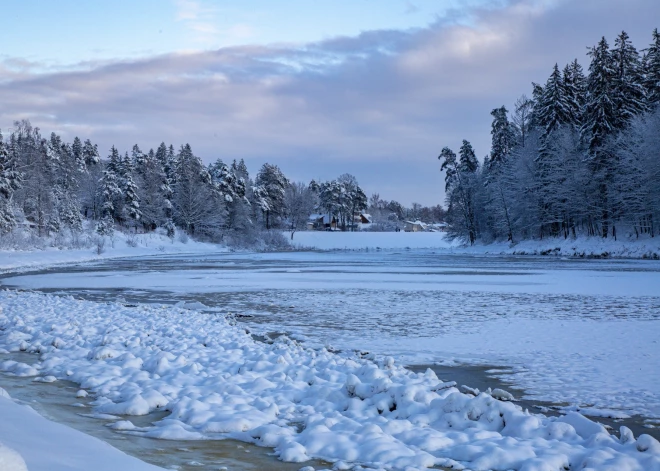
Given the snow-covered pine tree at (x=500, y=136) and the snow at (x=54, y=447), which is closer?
the snow at (x=54, y=447)

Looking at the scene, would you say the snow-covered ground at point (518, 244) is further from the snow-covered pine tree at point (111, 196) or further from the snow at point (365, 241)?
the snow-covered pine tree at point (111, 196)

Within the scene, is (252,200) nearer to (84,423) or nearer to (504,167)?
(504,167)

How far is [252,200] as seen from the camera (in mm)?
100375

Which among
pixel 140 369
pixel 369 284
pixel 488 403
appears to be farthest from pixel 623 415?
pixel 369 284

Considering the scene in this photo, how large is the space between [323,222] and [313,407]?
124 metres

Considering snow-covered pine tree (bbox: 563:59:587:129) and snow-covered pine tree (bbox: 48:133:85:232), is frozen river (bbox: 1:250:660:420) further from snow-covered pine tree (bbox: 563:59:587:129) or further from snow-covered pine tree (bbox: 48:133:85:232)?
snow-covered pine tree (bbox: 48:133:85:232)

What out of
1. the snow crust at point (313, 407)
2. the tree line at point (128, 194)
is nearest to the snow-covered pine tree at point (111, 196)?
the tree line at point (128, 194)

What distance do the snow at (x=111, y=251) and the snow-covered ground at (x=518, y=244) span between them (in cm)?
2088

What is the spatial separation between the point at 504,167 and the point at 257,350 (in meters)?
54.7

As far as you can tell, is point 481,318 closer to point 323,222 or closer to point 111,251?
point 111,251

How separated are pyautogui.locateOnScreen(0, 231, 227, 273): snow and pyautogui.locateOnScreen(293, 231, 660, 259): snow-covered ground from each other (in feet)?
68.5

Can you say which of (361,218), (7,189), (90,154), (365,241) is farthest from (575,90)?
(90,154)

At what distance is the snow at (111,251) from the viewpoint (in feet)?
132

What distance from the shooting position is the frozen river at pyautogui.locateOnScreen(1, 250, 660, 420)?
8.22m
